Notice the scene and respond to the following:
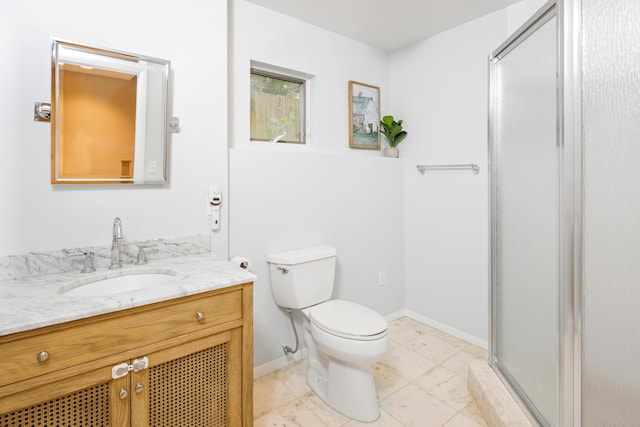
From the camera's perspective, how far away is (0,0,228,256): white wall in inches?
50.5

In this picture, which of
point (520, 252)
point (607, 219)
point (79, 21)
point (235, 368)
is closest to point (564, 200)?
point (607, 219)

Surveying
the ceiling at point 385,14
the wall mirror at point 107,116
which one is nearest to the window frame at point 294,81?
the ceiling at point 385,14

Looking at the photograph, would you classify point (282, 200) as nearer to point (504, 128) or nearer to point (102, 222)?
point (102, 222)

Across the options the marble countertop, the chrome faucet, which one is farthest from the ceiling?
the marble countertop

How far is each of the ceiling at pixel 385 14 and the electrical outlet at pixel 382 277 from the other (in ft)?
6.04

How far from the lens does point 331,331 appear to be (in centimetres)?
163

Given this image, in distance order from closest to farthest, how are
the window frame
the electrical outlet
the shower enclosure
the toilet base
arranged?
the shower enclosure → the toilet base → the window frame → the electrical outlet

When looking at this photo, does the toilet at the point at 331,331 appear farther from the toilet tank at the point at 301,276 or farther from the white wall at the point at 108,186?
the white wall at the point at 108,186

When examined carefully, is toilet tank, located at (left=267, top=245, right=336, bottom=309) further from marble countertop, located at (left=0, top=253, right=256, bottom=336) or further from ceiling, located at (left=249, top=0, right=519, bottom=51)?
ceiling, located at (left=249, top=0, right=519, bottom=51)

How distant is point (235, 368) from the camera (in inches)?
52.3

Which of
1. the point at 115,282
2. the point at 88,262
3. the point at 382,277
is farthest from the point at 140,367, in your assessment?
the point at 382,277

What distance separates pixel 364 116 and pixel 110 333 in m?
2.24

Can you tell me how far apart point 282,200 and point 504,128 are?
1.31m

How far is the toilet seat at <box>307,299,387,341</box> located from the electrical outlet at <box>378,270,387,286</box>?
0.78 meters
